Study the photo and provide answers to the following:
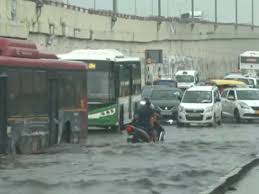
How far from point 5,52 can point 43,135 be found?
251cm

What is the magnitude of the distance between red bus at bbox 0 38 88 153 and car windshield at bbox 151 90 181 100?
18.6m

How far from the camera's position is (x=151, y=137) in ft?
75.4

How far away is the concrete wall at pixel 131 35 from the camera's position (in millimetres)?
41375

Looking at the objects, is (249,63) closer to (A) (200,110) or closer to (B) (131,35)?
(B) (131,35)

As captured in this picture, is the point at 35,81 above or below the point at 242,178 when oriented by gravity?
above

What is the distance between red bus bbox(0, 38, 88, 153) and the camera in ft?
59.6

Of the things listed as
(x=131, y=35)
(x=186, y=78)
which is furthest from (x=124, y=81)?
(x=186, y=78)

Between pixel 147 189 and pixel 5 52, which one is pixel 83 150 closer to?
pixel 5 52

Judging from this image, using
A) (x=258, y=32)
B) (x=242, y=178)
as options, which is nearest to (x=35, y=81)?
(x=242, y=178)

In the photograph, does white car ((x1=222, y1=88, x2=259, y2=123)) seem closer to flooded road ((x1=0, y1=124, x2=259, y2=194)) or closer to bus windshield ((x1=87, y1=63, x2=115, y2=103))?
bus windshield ((x1=87, y1=63, x2=115, y2=103))

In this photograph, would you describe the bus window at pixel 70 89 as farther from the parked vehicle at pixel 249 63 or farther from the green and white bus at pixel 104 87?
the parked vehicle at pixel 249 63

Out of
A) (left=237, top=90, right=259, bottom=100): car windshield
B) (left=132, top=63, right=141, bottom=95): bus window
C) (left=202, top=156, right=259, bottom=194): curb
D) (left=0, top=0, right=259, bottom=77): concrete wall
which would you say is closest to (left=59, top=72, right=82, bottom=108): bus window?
(left=202, top=156, right=259, bottom=194): curb

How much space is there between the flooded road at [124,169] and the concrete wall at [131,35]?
16.6m

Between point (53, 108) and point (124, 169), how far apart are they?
20.0 ft
